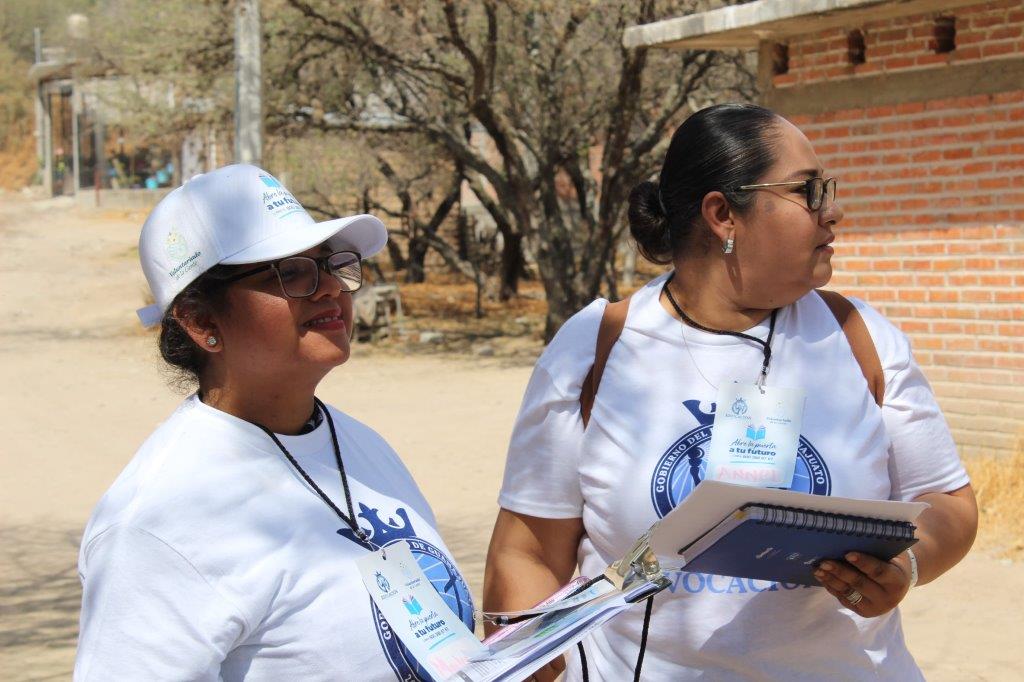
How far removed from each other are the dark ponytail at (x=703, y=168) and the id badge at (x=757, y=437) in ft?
1.29

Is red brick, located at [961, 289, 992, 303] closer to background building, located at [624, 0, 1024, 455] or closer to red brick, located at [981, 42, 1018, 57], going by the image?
background building, located at [624, 0, 1024, 455]

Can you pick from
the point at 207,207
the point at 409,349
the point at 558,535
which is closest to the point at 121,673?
the point at 207,207

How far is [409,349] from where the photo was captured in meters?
18.0

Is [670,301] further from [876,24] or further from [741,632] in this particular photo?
[876,24]

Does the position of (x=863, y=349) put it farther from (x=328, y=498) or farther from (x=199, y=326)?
(x=199, y=326)

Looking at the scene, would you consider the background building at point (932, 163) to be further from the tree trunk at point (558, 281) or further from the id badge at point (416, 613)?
the tree trunk at point (558, 281)

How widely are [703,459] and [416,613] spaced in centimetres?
66

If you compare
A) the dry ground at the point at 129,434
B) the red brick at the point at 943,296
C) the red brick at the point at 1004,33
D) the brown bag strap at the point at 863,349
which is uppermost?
the red brick at the point at 1004,33

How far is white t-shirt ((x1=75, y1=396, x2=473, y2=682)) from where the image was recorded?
182 cm

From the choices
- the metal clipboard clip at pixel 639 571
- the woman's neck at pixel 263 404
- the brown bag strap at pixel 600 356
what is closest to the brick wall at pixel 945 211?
the brown bag strap at pixel 600 356

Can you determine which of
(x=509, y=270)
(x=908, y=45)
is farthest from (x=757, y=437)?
(x=509, y=270)

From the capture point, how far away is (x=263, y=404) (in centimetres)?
217

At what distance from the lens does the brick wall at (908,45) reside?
7.51 meters

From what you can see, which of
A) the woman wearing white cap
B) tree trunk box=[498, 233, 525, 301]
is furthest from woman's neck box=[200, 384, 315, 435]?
tree trunk box=[498, 233, 525, 301]
